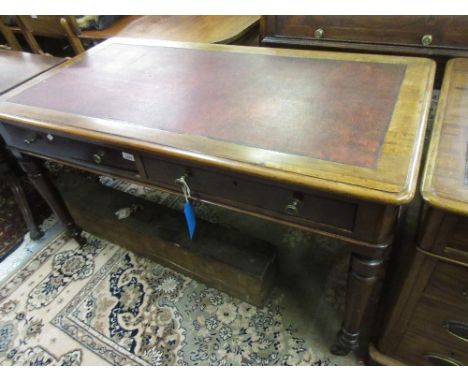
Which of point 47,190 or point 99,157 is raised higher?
point 99,157

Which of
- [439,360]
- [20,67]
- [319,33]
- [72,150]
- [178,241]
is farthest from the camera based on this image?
[20,67]

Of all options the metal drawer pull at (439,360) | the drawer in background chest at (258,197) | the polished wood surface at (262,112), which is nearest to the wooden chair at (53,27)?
the polished wood surface at (262,112)

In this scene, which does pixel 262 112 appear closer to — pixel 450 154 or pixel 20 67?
pixel 450 154

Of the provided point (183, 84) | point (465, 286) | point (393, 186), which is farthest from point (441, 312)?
point (183, 84)

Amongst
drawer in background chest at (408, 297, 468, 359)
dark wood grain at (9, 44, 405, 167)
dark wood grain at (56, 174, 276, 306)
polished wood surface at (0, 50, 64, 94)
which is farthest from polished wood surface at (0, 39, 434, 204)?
dark wood grain at (56, 174, 276, 306)

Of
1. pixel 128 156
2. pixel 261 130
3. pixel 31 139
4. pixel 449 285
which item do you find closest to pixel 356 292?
pixel 449 285

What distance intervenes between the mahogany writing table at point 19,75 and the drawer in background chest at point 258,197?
73 centimetres

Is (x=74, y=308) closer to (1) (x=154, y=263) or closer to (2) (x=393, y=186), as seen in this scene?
(1) (x=154, y=263)

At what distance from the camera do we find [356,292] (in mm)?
823

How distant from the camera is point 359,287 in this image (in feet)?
2.64

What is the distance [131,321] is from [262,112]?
2.88ft

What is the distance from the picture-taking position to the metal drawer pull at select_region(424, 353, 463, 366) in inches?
33.5

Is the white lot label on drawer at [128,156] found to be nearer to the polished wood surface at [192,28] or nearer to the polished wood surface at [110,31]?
the polished wood surface at [192,28]
